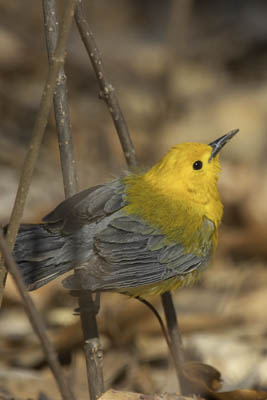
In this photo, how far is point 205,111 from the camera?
25.5 feet

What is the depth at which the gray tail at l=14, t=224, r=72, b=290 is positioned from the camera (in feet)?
8.72

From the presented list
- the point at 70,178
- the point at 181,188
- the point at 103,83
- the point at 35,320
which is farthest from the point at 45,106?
the point at 181,188

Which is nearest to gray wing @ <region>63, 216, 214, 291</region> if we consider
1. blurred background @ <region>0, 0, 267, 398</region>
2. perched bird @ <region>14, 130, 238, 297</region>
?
perched bird @ <region>14, 130, 238, 297</region>

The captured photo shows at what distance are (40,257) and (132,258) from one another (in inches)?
13.9

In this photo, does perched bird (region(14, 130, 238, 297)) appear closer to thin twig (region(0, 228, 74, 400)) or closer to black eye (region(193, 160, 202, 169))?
black eye (region(193, 160, 202, 169))

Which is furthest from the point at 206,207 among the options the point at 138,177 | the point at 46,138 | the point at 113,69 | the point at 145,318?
the point at 113,69

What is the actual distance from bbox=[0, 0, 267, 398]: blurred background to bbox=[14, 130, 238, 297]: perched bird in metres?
0.35

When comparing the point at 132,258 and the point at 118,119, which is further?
the point at 118,119

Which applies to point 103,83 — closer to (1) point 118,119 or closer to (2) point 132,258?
(1) point 118,119

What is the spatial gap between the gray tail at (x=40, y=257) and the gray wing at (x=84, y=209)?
5 cm

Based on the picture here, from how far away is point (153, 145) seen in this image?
7.20 metres

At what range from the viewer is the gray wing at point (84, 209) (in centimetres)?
272

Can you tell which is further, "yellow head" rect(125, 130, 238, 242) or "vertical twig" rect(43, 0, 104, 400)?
"yellow head" rect(125, 130, 238, 242)

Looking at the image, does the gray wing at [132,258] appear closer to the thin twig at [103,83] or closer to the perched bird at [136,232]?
the perched bird at [136,232]
